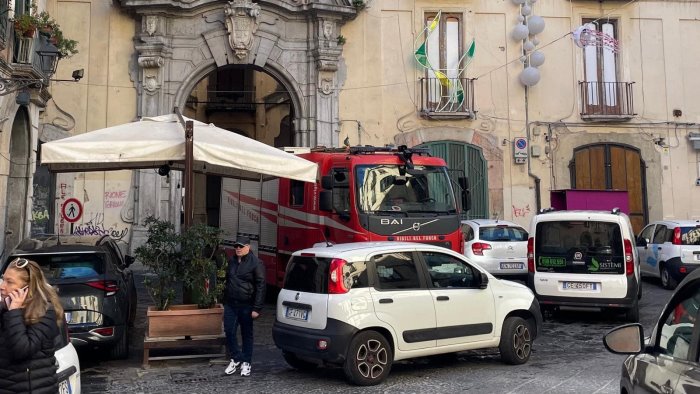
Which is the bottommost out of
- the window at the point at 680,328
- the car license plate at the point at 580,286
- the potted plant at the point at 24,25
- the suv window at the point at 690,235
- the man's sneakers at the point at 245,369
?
the man's sneakers at the point at 245,369

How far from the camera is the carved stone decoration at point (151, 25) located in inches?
717

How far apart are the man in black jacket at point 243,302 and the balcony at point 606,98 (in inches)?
615

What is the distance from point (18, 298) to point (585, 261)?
895 centimetres

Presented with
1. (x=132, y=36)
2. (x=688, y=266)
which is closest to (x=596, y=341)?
(x=688, y=266)

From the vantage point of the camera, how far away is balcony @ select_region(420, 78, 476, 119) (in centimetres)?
1942

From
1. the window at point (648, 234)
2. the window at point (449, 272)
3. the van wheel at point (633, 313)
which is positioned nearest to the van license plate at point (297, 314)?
the window at point (449, 272)

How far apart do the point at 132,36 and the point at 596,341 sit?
15.6 metres

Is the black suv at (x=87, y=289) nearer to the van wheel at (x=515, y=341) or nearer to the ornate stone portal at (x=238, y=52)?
the van wheel at (x=515, y=341)

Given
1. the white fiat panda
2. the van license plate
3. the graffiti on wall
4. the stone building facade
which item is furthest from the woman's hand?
the graffiti on wall

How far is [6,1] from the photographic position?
12461 millimetres

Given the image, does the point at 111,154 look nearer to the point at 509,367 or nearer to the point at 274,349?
the point at 274,349

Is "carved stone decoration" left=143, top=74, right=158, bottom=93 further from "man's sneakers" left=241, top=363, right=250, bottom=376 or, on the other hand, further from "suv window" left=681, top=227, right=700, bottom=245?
"suv window" left=681, top=227, right=700, bottom=245

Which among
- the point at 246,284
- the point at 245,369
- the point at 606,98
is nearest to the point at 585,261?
the point at 246,284

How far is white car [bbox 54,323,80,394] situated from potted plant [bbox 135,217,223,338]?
334 centimetres
